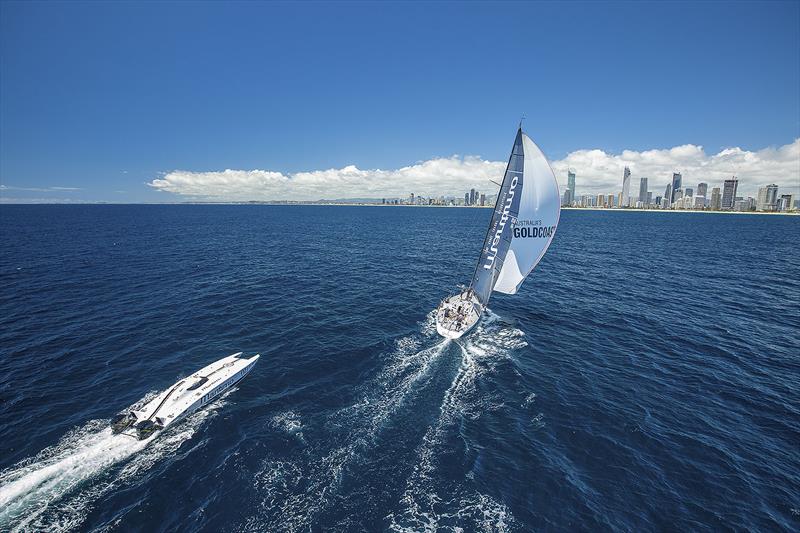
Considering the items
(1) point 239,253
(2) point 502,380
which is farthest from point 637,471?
(1) point 239,253

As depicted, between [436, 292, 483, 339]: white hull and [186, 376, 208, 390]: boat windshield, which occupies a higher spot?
[436, 292, 483, 339]: white hull

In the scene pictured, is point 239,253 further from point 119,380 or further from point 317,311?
point 119,380

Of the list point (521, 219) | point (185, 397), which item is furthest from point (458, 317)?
point (185, 397)

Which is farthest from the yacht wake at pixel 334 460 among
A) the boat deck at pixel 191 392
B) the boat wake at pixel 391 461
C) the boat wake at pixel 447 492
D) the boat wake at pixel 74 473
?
the boat deck at pixel 191 392

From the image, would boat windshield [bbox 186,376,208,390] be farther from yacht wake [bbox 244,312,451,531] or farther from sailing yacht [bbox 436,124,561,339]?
sailing yacht [bbox 436,124,561,339]

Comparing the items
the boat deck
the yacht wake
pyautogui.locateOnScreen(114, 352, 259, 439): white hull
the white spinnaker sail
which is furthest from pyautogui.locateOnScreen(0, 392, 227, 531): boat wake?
the white spinnaker sail

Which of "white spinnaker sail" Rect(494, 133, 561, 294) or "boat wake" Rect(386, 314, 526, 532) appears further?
"white spinnaker sail" Rect(494, 133, 561, 294)

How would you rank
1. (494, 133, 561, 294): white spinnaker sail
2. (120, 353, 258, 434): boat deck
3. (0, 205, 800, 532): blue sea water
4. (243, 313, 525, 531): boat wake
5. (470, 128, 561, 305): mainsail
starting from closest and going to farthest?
(243, 313, 525, 531): boat wake, (0, 205, 800, 532): blue sea water, (120, 353, 258, 434): boat deck, (494, 133, 561, 294): white spinnaker sail, (470, 128, 561, 305): mainsail
